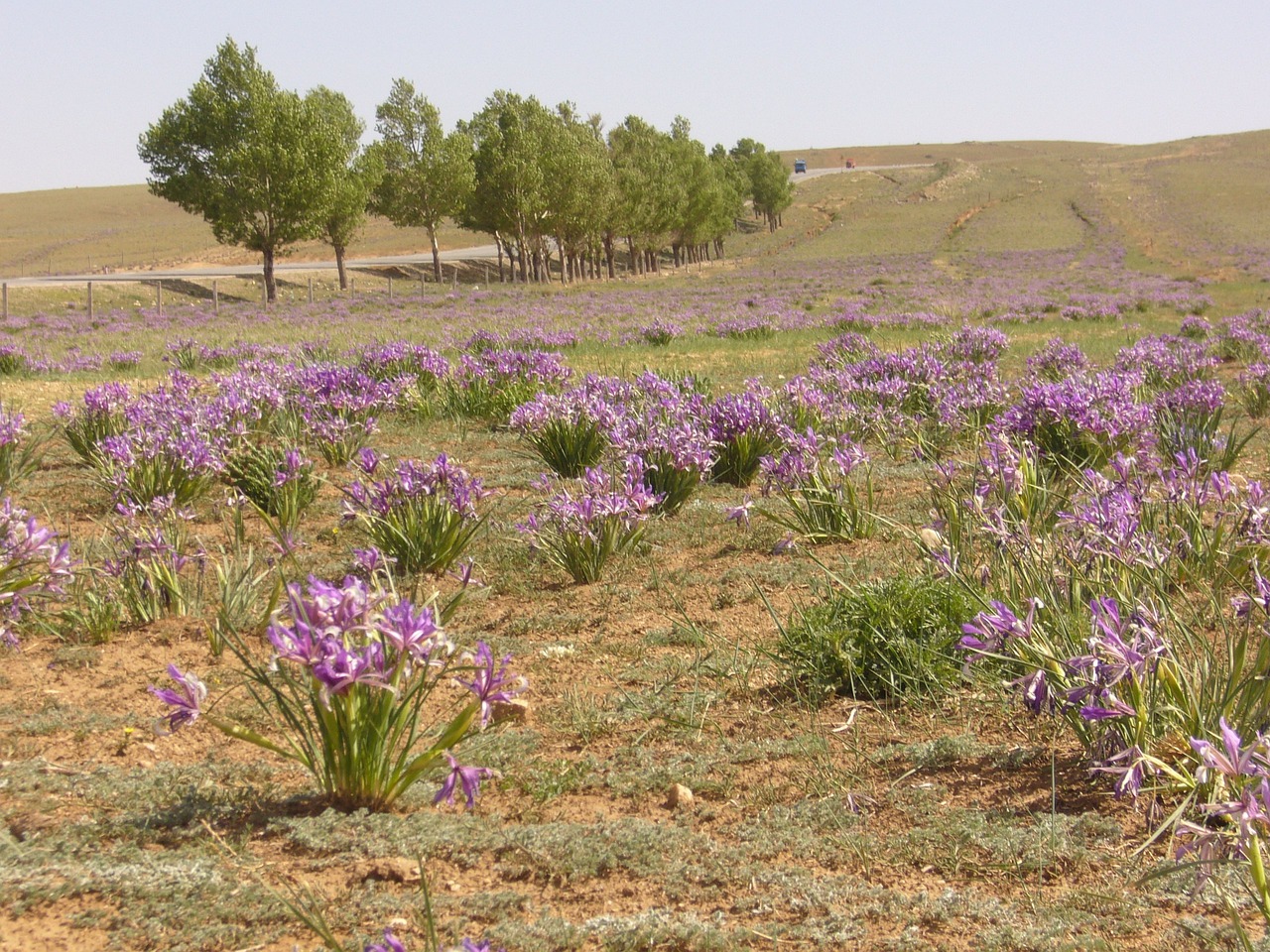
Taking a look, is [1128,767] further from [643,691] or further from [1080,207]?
[1080,207]

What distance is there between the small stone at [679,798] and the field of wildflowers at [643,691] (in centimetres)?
2

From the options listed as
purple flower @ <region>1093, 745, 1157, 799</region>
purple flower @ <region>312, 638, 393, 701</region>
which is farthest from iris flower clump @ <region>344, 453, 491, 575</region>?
purple flower @ <region>1093, 745, 1157, 799</region>

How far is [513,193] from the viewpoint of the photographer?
157 feet

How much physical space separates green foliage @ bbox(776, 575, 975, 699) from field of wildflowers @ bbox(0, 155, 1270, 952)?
0.02 meters

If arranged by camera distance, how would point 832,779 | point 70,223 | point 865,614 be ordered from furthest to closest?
point 70,223 < point 865,614 < point 832,779

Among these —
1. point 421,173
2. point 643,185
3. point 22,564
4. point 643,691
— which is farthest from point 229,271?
point 643,691

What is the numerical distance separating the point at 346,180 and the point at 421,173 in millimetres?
6209

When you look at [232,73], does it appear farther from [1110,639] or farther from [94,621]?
[1110,639]

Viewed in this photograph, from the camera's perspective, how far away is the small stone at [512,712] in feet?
12.6

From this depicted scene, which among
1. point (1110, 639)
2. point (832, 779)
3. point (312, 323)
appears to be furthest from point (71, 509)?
point (312, 323)

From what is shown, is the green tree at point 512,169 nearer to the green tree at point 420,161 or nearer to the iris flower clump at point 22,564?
the green tree at point 420,161

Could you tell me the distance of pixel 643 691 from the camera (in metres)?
4.12

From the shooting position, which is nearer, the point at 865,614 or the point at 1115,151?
the point at 865,614

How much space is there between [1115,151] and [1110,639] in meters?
153
